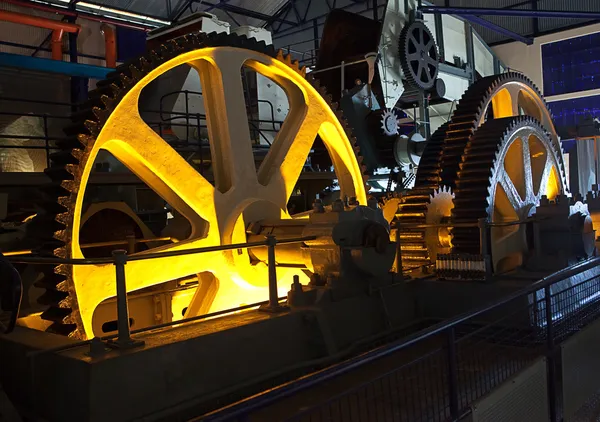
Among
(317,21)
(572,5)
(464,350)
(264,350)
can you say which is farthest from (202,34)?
(317,21)

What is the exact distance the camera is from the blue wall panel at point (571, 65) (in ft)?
55.4

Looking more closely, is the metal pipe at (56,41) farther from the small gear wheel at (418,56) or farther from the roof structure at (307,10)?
the small gear wheel at (418,56)

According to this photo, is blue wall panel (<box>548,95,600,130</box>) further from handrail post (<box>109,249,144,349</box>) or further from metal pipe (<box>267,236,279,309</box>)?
handrail post (<box>109,249,144,349</box>)

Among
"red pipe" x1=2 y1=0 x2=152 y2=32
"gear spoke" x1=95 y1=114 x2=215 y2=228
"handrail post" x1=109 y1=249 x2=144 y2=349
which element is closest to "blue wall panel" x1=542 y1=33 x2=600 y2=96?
"red pipe" x1=2 y1=0 x2=152 y2=32

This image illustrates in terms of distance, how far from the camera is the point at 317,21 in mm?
21188

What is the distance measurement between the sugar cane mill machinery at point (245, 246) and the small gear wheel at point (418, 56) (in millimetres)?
2878

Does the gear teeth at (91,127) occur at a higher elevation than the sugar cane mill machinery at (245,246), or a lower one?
higher

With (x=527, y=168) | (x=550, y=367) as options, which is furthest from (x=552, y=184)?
(x=550, y=367)

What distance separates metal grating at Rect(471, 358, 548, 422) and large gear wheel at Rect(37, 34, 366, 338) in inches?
74.0

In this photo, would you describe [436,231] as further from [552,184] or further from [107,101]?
[107,101]

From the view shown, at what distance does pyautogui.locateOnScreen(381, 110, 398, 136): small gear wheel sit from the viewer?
8.47 metres

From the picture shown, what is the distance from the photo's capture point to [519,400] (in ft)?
11.2

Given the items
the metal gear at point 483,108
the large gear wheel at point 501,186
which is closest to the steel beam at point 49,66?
the metal gear at point 483,108

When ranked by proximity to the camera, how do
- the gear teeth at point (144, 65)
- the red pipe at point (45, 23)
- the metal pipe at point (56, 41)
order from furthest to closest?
1. the metal pipe at point (56, 41)
2. the red pipe at point (45, 23)
3. the gear teeth at point (144, 65)
